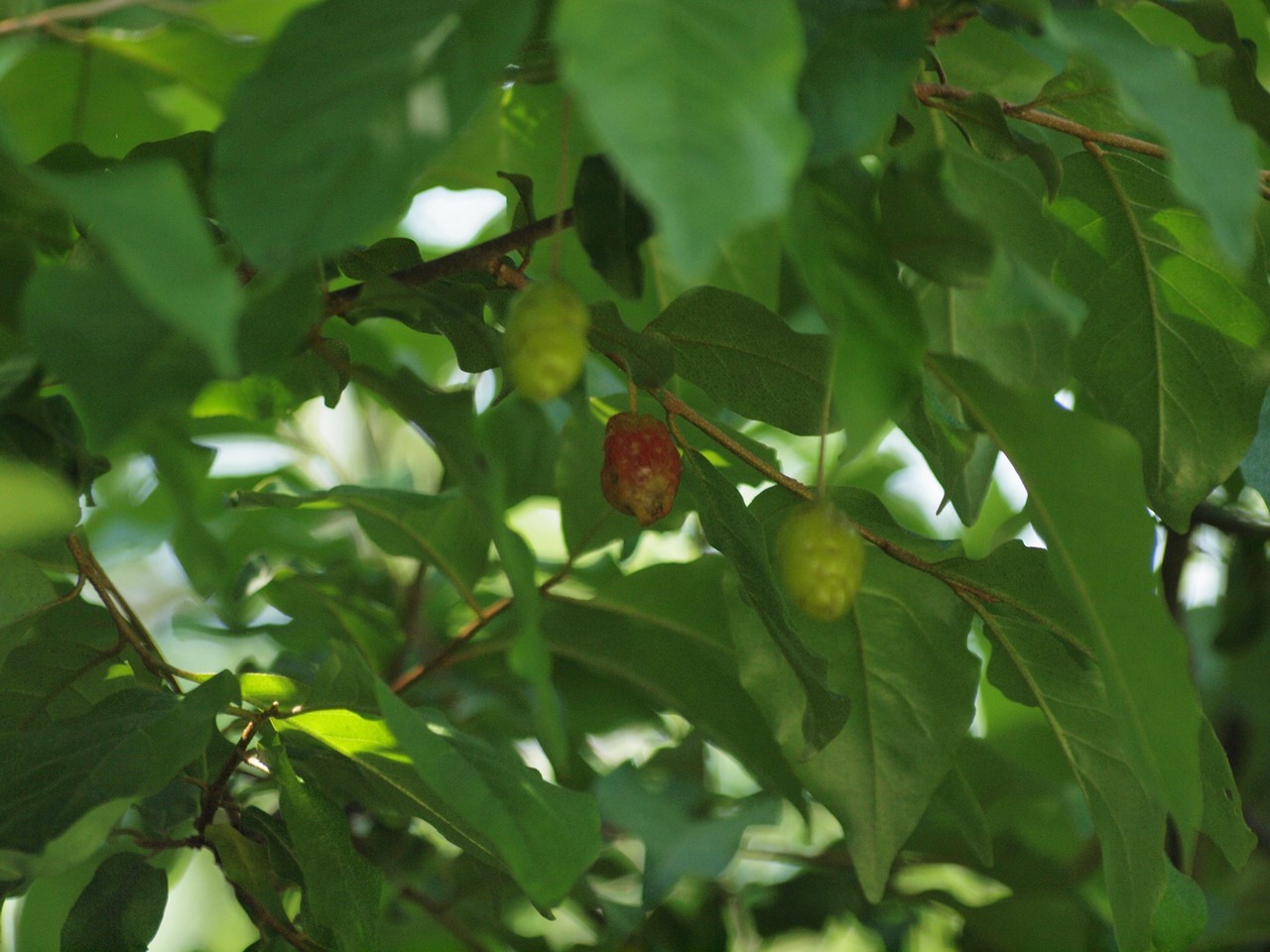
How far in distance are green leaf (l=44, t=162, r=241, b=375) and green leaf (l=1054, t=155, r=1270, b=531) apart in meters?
0.50

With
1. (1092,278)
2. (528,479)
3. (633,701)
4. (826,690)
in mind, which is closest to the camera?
(826,690)

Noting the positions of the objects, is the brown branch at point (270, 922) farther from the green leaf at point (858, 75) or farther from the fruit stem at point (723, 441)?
the green leaf at point (858, 75)

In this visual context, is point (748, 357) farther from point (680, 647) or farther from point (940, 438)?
point (680, 647)

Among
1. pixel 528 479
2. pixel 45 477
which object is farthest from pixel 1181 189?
pixel 528 479

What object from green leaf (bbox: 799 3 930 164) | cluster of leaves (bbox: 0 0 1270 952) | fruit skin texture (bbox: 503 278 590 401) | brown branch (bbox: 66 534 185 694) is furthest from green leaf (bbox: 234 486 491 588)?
green leaf (bbox: 799 3 930 164)

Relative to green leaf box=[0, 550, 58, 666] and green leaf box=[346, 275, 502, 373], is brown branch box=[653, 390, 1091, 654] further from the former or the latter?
green leaf box=[0, 550, 58, 666]

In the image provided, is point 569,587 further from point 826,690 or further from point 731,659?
point 826,690

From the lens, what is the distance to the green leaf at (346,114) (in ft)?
1.28

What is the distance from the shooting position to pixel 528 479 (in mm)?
1041

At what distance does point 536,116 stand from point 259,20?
43cm

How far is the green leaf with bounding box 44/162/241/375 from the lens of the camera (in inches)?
13.1

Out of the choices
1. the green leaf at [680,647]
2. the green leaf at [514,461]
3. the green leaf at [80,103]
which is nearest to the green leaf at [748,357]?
the green leaf at [680,647]

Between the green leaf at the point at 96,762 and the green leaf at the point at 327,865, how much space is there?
0.06 meters

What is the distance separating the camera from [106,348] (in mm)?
407
